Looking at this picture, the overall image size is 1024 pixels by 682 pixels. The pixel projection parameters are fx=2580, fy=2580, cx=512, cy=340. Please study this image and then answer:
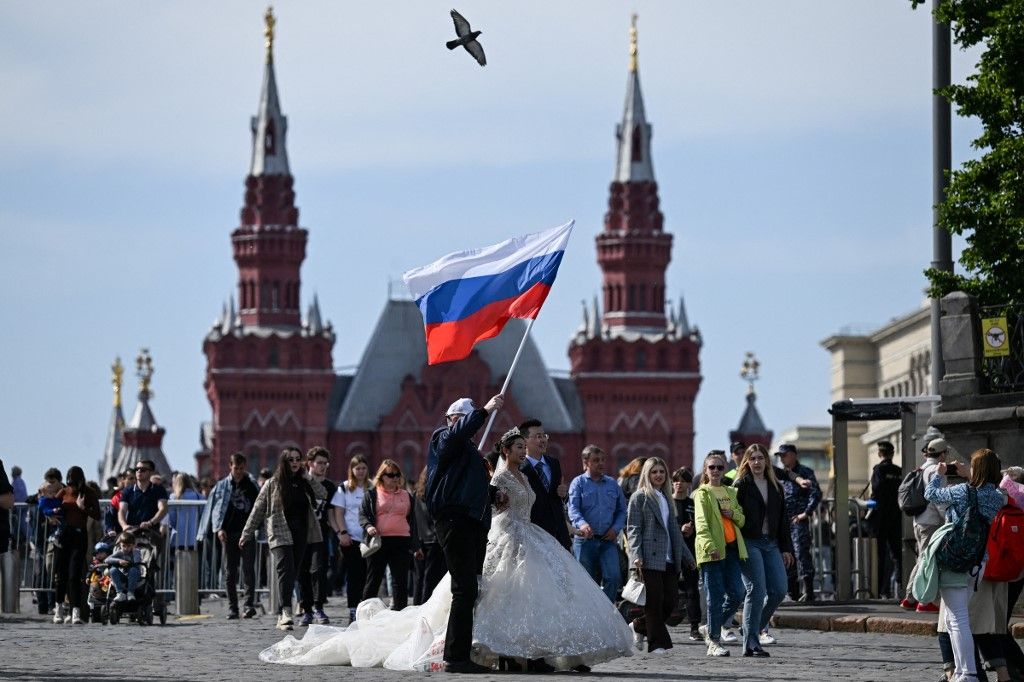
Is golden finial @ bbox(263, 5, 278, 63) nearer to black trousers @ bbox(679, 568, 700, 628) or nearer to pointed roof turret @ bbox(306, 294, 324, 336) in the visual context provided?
pointed roof turret @ bbox(306, 294, 324, 336)

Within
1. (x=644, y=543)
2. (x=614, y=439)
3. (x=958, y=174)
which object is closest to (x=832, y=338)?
(x=614, y=439)

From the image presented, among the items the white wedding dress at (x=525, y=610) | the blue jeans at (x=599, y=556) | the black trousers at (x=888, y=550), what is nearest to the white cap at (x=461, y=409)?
the white wedding dress at (x=525, y=610)

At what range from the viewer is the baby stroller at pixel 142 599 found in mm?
23453

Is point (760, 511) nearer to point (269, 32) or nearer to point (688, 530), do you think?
point (688, 530)

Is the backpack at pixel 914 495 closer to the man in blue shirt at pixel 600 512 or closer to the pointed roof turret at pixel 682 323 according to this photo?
the man in blue shirt at pixel 600 512

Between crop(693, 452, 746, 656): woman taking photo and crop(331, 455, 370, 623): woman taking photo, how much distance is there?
405 cm

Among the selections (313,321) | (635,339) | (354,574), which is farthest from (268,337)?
(354,574)

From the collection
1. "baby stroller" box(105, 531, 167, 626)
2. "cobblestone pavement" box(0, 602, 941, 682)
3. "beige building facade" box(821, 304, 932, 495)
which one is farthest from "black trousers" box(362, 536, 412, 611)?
"beige building facade" box(821, 304, 932, 495)

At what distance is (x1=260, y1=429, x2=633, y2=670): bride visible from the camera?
52.1ft

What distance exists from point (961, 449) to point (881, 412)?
190cm

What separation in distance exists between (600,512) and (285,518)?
330cm

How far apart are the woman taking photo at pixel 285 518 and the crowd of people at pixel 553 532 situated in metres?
0.02

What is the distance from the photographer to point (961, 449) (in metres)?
22.3

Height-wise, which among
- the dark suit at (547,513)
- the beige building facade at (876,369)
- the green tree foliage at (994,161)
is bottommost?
the dark suit at (547,513)
